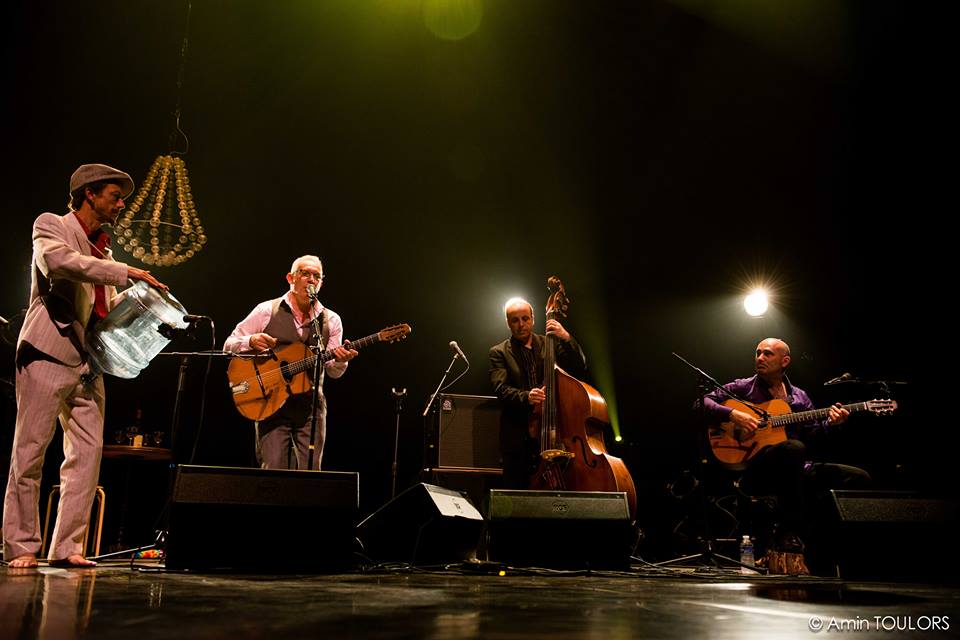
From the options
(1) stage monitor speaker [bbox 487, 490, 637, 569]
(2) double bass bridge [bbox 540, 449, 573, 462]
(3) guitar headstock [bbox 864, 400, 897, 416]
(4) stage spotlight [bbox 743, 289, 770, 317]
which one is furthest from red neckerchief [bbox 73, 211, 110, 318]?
(4) stage spotlight [bbox 743, 289, 770, 317]

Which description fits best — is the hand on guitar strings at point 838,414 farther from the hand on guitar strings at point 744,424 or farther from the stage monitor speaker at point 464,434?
the stage monitor speaker at point 464,434

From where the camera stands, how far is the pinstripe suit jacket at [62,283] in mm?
3074

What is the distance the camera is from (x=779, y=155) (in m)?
6.43

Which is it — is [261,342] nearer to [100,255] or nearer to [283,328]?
[283,328]

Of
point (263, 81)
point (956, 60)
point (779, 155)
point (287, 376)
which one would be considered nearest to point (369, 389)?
point (287, 376)

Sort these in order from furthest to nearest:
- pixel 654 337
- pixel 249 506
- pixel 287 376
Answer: pixel 654 337
pixel 287 376
pixel 249 506

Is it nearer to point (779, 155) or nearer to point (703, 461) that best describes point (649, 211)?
point (779, 155)

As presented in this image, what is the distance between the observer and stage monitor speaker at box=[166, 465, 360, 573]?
306 centimetres

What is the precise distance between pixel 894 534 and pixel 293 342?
139 inches

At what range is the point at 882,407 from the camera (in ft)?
16.0

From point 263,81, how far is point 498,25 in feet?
6.69

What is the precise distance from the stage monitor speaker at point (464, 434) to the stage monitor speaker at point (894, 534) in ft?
8.69

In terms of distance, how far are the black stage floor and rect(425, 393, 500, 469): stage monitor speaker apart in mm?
2379

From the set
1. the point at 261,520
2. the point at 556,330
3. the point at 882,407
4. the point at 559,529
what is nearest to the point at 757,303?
the point at 882,407
